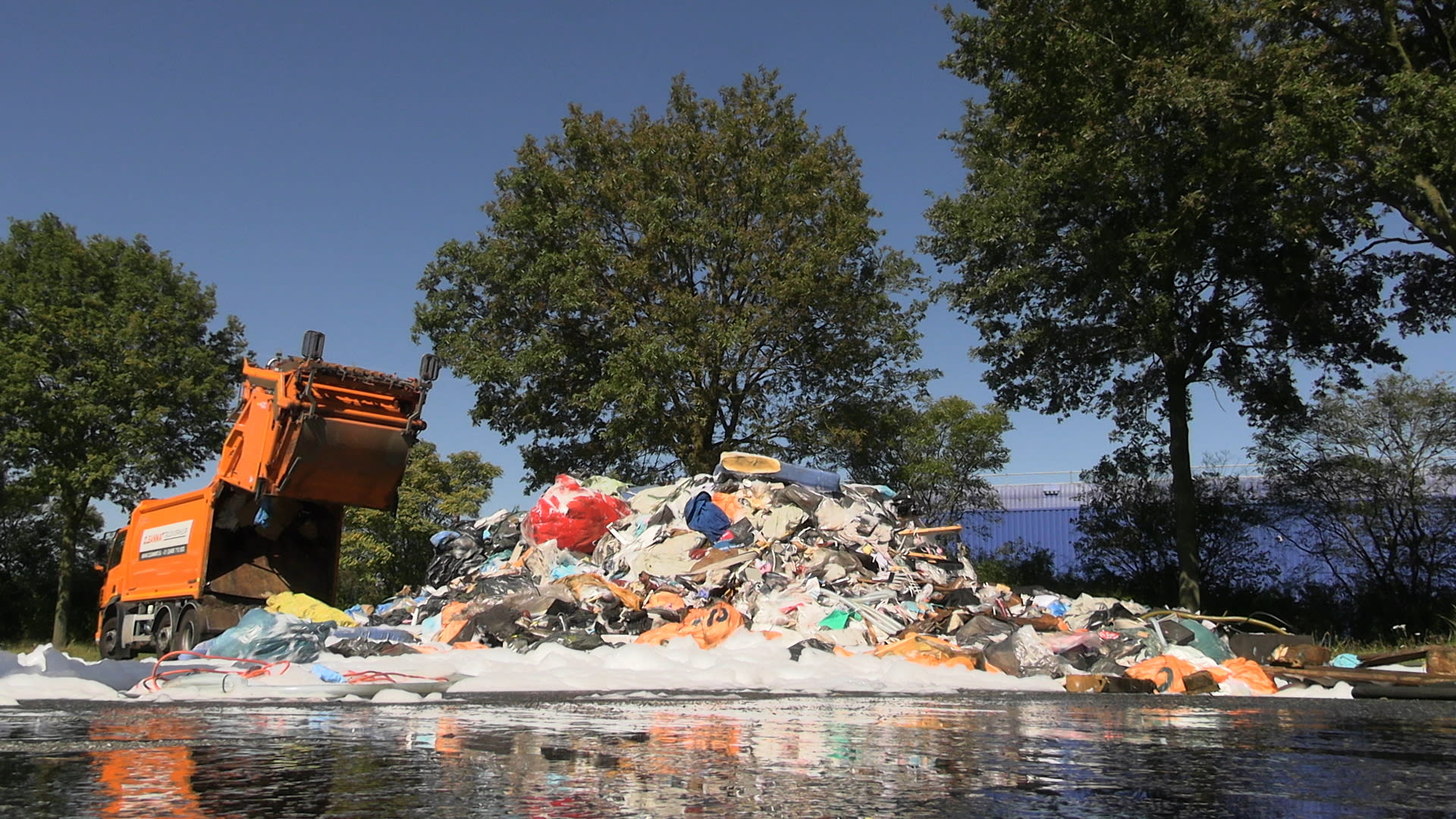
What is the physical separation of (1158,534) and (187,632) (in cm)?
1772

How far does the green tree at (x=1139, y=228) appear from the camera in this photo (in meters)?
16.4

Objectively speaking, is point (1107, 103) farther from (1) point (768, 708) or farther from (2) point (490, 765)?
(2) point (490, 765)

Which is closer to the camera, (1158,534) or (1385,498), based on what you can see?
(1385,498)

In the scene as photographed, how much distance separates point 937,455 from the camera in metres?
26.0

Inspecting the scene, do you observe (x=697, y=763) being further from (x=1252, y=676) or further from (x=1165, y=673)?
(x=1252, y=676)

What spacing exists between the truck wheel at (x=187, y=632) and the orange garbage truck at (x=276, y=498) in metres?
0.02

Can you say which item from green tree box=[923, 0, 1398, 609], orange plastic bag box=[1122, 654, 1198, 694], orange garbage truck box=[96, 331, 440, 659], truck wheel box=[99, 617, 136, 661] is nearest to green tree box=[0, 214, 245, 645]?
truck wheel box=[99, 617, 136, 661]

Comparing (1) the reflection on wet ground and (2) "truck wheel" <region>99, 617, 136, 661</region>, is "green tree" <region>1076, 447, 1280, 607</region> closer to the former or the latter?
(1) the reflection on wet ground

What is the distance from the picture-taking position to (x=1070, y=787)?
3.17m

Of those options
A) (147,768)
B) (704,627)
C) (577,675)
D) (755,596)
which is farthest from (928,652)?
(147,768)

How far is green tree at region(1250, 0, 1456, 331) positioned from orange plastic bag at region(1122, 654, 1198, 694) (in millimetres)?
7920

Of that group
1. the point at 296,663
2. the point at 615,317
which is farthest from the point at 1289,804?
the point at 615,317

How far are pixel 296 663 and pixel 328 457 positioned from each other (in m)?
4.42

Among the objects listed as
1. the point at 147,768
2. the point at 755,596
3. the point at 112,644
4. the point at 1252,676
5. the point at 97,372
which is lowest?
the point at 147,768
